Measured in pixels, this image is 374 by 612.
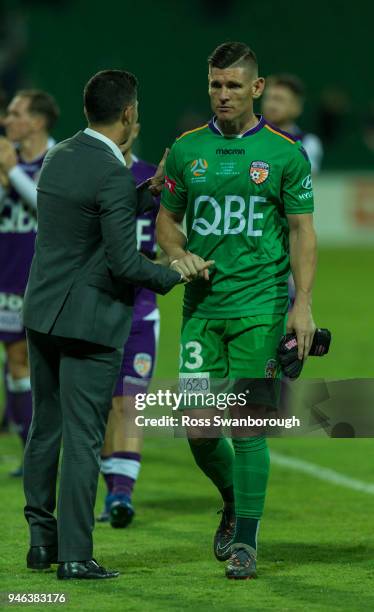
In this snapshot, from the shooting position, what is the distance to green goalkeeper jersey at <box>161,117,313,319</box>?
568 centimetres

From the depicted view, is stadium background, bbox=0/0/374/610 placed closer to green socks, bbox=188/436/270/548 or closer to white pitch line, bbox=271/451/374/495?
white pitch line, bbox=271/451/374/495

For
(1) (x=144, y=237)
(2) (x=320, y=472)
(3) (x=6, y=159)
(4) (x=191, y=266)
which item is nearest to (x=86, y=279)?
(4) (x=191, y=266)

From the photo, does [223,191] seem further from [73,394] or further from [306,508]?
[306,508]

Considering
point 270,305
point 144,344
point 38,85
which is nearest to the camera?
point 270,305

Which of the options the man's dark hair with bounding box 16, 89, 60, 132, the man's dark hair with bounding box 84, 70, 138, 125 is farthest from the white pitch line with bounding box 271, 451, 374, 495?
the man's dark hair with bounding box 84, 70, 138, 125

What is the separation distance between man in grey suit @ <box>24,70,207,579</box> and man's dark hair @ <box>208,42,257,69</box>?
17.5 inches

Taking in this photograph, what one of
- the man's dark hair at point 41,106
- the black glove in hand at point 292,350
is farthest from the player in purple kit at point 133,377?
the black glove in hand at point 292,350

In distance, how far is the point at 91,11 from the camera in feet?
97.6

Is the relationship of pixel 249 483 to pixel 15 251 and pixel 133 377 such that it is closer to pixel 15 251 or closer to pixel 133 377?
pixel 133 377

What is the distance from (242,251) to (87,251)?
0.70m

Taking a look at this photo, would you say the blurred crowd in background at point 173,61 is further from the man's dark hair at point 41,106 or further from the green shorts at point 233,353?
the green shorts at point 233,353

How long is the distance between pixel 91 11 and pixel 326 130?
225 inches

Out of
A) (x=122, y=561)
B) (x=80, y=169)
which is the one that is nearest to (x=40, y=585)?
(x=122, y=561)

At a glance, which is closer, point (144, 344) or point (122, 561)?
point (122, 561)
